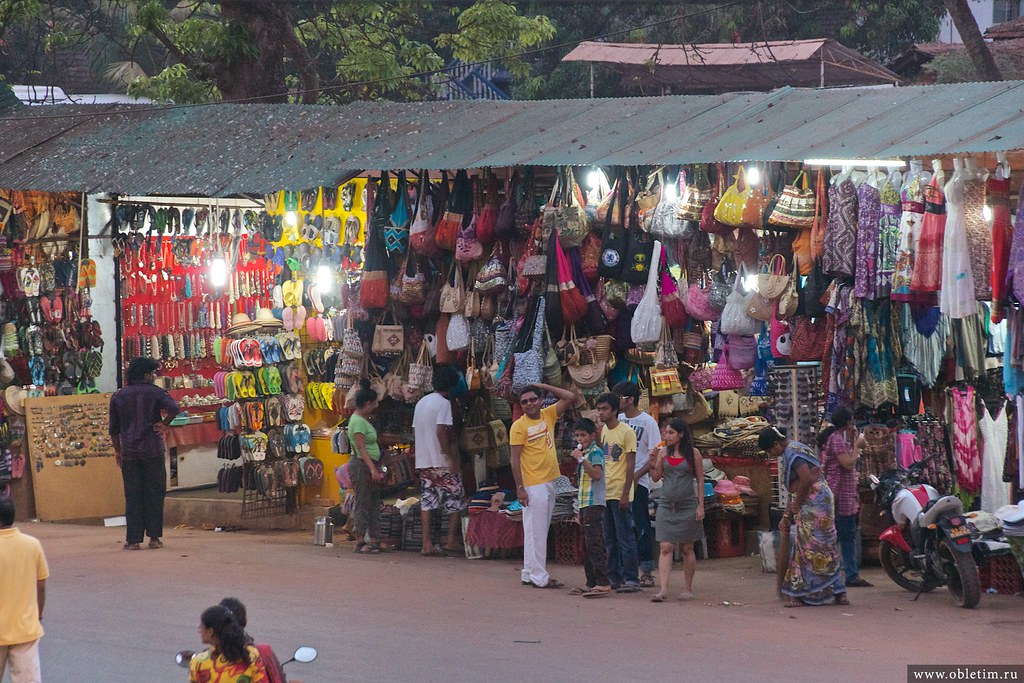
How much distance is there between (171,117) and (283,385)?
9.66 feet

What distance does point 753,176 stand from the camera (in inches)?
427

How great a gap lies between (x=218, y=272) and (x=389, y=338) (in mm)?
3277

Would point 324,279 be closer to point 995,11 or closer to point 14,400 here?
point 14,400

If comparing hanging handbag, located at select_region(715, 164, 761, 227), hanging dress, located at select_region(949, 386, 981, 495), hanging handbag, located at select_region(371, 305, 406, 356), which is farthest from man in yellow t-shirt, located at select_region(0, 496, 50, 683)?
hanging dress, located at select_region(949, 386, 981, 495)

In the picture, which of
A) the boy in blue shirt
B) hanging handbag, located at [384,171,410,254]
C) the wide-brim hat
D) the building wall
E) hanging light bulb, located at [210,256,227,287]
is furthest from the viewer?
the building wall

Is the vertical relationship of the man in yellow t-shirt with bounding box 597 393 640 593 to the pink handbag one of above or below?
below

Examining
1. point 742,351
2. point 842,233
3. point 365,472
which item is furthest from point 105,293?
point 842,233

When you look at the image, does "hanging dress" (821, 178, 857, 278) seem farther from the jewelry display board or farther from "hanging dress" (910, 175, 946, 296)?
the jewelry display board

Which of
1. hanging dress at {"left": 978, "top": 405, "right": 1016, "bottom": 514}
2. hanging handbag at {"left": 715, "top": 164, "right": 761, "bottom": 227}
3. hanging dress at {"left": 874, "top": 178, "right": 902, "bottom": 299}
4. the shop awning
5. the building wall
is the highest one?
the building wall

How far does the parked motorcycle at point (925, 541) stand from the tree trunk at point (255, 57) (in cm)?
1133

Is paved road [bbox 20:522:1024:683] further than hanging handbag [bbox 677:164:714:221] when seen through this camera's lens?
No

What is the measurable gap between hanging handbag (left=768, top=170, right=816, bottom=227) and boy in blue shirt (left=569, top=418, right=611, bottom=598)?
1.96m

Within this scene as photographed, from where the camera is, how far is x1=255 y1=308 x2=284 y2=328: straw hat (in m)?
14.6

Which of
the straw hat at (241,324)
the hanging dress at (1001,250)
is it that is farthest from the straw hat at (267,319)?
the hanging dress at (1001,250)
